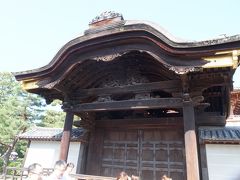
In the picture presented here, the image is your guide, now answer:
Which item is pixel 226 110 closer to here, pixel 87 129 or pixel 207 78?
pixel 207 78

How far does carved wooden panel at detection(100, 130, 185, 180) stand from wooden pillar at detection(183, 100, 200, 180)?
1835 mm

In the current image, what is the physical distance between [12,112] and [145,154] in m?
20.5

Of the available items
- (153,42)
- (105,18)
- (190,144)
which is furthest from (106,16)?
(190,144)

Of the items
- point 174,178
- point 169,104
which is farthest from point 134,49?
point 174,178

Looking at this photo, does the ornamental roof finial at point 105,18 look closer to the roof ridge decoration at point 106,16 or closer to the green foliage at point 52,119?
the roof ridge decoration at point 106,16

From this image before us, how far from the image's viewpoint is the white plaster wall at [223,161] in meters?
6.10

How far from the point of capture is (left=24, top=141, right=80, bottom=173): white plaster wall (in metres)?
8.59

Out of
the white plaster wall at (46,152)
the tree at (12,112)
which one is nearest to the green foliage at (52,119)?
the tree at (12,112)

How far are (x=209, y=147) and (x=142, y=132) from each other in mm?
2112

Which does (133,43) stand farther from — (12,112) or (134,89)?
(12,112)

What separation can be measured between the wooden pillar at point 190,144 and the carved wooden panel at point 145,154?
6.02 feet

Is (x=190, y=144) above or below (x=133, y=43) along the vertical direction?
below

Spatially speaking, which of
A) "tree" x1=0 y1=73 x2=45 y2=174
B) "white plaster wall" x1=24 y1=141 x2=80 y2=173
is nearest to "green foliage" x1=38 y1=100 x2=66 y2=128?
"tree" x1=0 y1=73 x2=45 y2=174

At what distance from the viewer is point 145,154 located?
716 centimetres
